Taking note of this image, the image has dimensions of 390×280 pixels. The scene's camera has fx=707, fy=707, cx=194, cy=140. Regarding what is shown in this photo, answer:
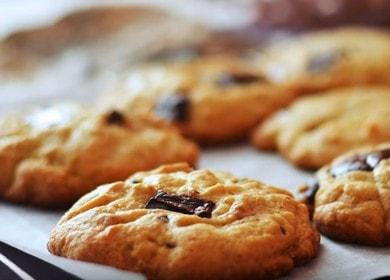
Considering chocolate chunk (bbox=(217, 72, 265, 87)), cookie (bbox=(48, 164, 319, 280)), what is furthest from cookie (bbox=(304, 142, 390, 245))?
chocolate chunk (bbox=(217, 72, 265, 87))

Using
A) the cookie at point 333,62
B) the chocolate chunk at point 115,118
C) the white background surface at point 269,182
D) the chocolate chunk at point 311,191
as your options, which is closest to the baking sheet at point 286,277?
the white background surface at point 269,182

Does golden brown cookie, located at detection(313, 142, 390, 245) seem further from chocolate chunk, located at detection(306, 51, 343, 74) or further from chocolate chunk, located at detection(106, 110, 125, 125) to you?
chocolate chunk, located at detection(306, 51, 343, 74)

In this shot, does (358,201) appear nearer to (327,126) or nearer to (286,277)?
(286,277)

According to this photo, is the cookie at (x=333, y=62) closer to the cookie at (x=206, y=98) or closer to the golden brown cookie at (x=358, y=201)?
the cookie at (x=206, y=98)

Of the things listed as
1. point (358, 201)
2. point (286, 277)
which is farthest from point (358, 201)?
point (286, 277)

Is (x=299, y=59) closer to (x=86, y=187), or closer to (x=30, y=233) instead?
(x=86, y=187)
